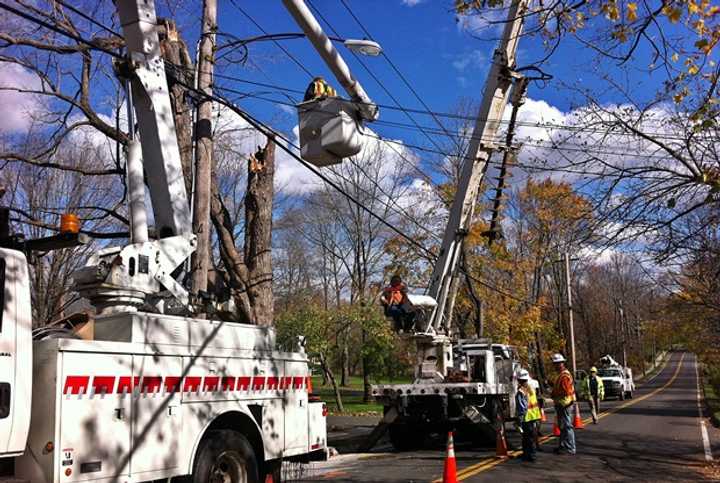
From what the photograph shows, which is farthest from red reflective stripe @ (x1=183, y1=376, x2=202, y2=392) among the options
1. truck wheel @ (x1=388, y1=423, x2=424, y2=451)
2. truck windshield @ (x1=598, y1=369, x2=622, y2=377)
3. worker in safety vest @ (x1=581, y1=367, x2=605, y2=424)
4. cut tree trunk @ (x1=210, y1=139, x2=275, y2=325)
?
truck windshield @ (x1=598, y1=369, x2=622, y2=377)

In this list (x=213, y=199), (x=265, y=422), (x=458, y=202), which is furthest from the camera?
(x=458, y=202)

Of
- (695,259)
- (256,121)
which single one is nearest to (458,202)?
(695,259)

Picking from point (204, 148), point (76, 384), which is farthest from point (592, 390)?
point (76, 384)

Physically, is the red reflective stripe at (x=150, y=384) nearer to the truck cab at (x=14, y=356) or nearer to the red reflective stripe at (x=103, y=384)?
the red reflective stripe at (x=103, y=384)

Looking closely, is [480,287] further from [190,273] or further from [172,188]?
[172,188]

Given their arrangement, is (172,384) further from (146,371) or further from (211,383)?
(211,383)

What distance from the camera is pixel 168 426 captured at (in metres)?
6.17

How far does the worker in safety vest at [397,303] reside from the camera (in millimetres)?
14414

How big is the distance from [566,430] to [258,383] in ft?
25.2

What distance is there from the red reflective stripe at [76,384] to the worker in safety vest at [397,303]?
9.34 metres

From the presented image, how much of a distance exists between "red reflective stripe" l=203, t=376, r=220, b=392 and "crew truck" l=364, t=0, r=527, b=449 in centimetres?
796

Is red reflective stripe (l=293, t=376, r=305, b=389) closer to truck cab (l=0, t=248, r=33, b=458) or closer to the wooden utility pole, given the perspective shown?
the wooden utility pole

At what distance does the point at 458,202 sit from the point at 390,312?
4.11 metres

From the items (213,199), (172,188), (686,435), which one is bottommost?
(686,435)
